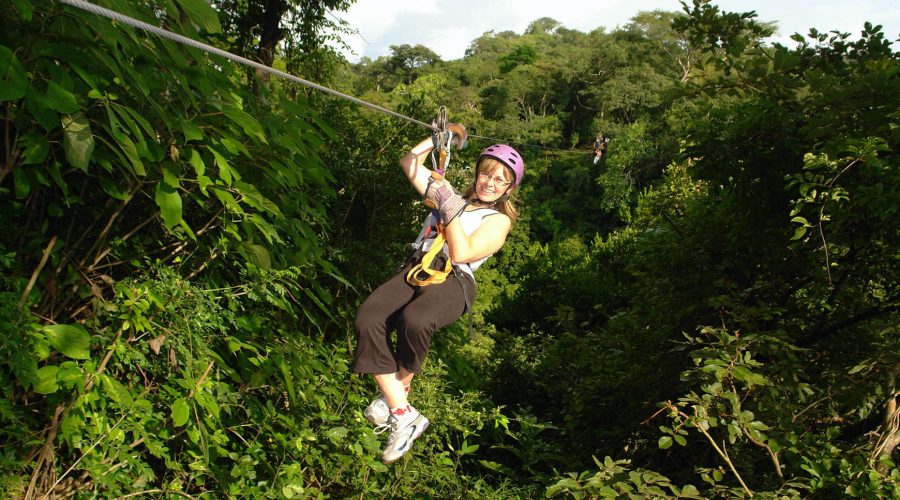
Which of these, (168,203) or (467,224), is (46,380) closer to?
(168,203)

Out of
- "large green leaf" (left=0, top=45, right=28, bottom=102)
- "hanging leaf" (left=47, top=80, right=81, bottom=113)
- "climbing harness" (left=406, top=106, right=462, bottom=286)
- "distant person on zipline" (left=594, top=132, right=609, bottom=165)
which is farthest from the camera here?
"distant person on zipline" (left=594, top=132, right=609, bottom=165)

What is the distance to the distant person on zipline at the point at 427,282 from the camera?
104 inches

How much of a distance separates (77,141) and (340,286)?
3.95 metres

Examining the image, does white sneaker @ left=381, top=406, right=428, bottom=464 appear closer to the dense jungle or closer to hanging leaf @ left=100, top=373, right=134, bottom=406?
the dense jungle

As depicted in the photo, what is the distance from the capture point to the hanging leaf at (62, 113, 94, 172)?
1.86m

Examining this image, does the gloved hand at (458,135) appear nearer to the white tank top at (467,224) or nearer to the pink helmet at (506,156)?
the pink helmet at (506,156)

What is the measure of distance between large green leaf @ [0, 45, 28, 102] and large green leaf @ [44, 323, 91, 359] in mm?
1008

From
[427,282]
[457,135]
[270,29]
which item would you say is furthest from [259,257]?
[270,29]

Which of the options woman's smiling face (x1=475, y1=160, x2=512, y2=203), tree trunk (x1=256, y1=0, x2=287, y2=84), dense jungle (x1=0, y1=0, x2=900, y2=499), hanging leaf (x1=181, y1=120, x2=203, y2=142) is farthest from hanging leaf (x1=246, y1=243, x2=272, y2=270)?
tree trunk (x1=256, y1=0, x2=287, y2=84)

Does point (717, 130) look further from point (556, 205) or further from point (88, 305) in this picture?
point (556, 205)

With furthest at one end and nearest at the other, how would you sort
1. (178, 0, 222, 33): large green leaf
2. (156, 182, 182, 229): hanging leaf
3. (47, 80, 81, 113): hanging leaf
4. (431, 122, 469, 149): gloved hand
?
(431, 122, 469, 149): gloved hand, (156, 182, 182, 229): hanging leaf, (178, 0, 222, 33): large green leaf, (47, 80, 81, 113): hanging leaf

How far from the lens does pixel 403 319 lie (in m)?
2.64

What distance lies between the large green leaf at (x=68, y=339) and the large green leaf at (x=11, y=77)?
3.31ft

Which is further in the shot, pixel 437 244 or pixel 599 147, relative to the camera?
pixel 599 147
